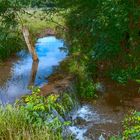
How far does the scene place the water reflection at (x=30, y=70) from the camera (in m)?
10.5

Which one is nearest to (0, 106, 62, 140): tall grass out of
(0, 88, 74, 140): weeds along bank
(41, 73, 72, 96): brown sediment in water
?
(0, 88, 74, 140): weeds along bank

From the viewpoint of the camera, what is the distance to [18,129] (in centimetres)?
608

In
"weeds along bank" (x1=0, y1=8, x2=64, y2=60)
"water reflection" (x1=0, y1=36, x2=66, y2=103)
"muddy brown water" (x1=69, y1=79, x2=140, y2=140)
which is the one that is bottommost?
"muddy brown water" (x1=69, y1=79, x2=140, y2=140)

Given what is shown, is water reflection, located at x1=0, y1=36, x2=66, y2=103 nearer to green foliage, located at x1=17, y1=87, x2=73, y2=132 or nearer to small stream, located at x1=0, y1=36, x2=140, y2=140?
small stream, located at x1=0, y1=36, x2=140, y2=140

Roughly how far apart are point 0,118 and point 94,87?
5181mm

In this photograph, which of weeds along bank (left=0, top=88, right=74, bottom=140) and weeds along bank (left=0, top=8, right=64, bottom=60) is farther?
A: weeds along bank (left=0, top=8, right=64, bottom=60)

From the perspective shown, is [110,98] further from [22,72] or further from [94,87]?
[22,72]

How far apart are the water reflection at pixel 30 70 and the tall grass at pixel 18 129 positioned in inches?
128

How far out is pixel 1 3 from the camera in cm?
1216

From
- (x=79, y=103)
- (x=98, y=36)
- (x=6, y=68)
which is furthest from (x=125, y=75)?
(x=6, y=68)

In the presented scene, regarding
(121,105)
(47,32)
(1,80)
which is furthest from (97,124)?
(47,32)

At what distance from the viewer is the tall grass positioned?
5695 millimetres

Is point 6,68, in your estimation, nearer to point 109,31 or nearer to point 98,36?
point 98,36

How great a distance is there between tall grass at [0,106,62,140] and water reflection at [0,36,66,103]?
3256mm
